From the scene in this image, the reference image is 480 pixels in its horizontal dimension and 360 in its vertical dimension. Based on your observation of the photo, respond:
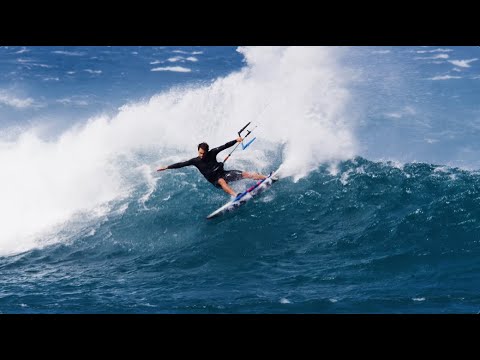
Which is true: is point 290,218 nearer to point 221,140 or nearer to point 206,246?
point 206,246

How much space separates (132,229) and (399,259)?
627cm

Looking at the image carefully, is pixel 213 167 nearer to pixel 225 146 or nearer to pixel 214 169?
pixel 214 169

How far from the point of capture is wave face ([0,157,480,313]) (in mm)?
7785

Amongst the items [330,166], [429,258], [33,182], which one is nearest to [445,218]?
[429,258]

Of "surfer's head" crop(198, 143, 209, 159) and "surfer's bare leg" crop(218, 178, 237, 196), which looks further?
"surfer's bare leg" crop(218, 178, 237, 196)

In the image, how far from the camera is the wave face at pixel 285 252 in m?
7.79

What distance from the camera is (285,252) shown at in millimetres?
9039

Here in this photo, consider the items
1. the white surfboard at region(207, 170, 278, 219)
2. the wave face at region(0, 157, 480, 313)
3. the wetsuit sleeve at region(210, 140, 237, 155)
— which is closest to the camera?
the wave face at region(0, 157, 480, 313)

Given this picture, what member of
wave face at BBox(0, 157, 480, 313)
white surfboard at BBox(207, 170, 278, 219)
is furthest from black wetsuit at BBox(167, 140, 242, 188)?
wave face at BBox(0, 157, 480, 313)

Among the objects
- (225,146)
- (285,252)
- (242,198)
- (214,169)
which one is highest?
(225,146)

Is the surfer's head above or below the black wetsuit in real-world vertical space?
above

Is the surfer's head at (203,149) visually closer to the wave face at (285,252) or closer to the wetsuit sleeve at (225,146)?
the wetsuit sleeve at (225,146)

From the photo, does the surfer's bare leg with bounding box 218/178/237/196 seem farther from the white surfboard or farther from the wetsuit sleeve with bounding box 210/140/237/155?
the wetsuit sleeve with bounding box 210/140/237/155

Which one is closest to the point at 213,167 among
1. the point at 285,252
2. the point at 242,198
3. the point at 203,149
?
the point at 203,149
